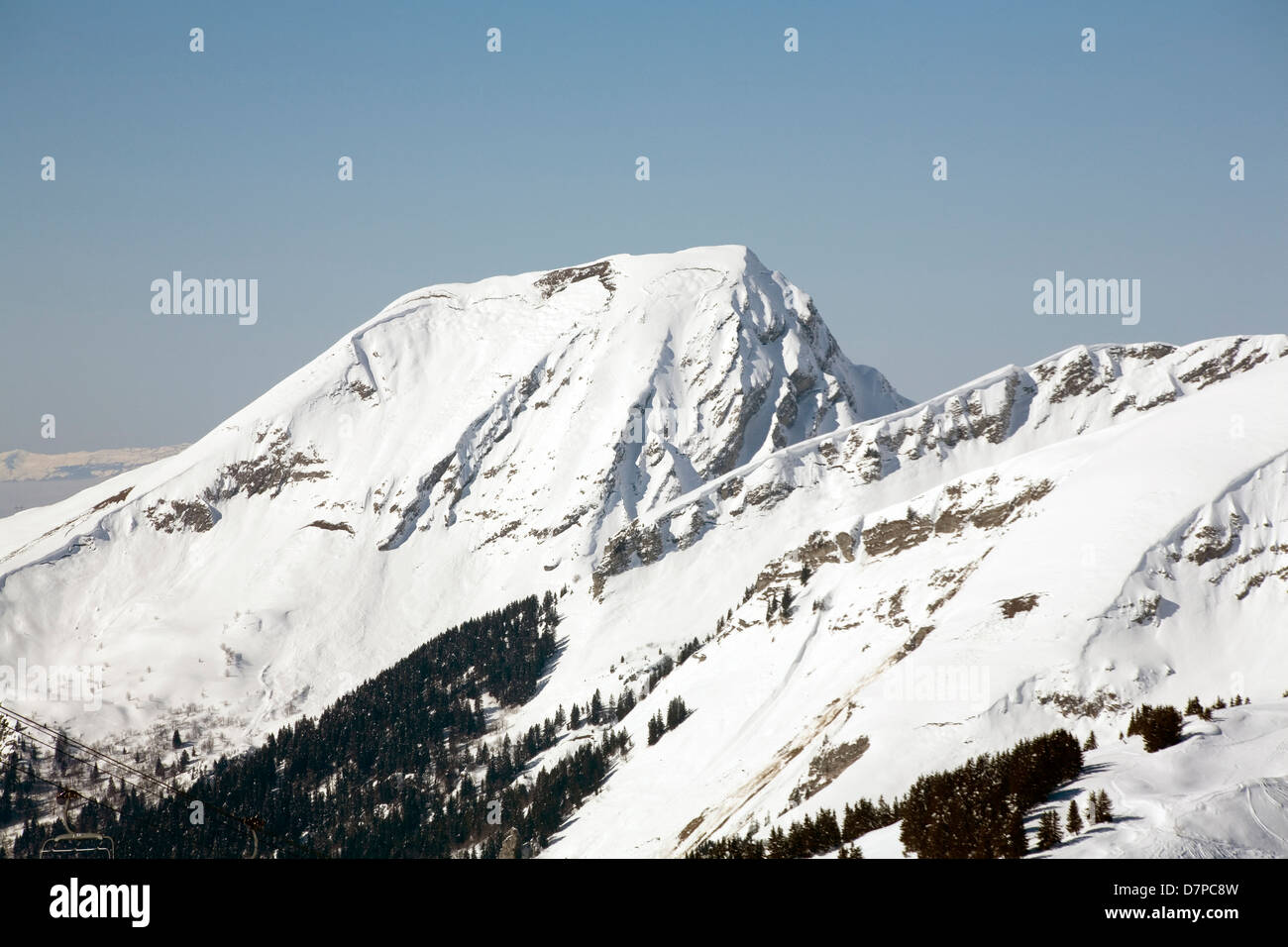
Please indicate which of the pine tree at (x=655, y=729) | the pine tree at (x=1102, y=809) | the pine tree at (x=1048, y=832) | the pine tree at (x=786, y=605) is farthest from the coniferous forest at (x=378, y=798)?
the pine tree at (x=1048, y=832)

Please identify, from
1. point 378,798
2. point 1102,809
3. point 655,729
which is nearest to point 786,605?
point 655,729

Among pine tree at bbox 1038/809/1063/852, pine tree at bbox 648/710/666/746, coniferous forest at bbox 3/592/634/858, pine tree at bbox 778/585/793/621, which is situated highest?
pine tree at bbox 778/585/793/621

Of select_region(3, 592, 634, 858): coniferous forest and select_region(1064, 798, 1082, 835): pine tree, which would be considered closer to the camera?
select_region(1064, 798, 1082, 835): pine tree

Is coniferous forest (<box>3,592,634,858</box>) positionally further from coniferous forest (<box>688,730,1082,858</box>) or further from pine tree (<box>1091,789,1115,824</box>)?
pine tree (<box>1091,789,1115,824</box>)

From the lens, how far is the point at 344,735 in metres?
199

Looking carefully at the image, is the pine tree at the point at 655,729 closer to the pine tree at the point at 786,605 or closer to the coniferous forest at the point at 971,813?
the pine tree at the point at 786,605

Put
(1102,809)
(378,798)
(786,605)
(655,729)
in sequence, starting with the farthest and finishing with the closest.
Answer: (378,798), (786,605), (655,729), (1102,809)

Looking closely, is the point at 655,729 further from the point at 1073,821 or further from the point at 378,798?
the point at 1073,821

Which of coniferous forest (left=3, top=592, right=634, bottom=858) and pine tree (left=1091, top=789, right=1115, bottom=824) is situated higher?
pine tree (left=1091, top=789, right=1115, bottom=824)

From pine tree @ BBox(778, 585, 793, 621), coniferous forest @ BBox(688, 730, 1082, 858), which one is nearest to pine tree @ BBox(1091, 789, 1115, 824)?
coniferous forest @ BBox(688, 730, 1082, 858)

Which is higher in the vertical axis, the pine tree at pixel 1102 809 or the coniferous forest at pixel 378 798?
the pine tree at pixel 1102 809
